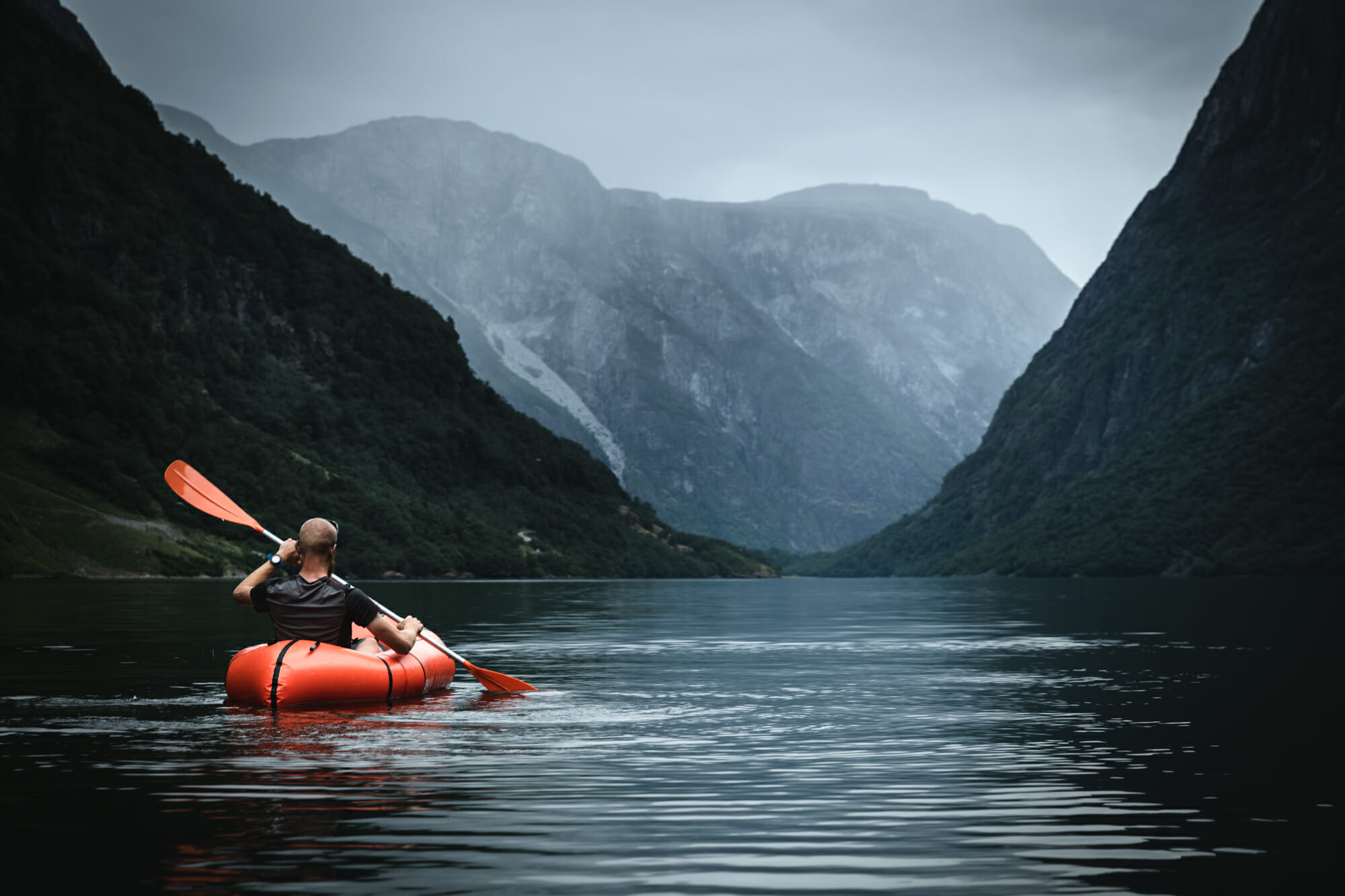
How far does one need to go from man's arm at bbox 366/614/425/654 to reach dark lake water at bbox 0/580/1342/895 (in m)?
1.15

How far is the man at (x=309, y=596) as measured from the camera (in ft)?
70.7

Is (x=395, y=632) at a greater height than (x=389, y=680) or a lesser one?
greater

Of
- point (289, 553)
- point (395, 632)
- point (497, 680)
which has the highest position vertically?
point (289, 553)

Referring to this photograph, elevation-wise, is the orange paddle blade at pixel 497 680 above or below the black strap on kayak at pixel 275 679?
below

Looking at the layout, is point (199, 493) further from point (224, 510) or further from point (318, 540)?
point (318, 540)

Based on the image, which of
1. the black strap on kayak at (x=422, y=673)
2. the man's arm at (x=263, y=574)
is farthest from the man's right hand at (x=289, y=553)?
the black strap on kayak at (x=422, y=673)

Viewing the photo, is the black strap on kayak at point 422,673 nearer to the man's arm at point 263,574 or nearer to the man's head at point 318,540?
the man's arm at point 263,574

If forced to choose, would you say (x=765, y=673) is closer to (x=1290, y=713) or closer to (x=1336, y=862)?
(x=1290, y=713)

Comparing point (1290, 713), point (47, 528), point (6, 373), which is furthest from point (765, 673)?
point (6, 373)

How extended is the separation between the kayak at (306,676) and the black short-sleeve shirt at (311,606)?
244 millimetres

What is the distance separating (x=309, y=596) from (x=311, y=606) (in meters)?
0.20

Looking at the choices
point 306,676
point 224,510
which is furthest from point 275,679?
point 224,510

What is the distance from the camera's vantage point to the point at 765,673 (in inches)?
1331

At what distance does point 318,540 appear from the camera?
21.4m
